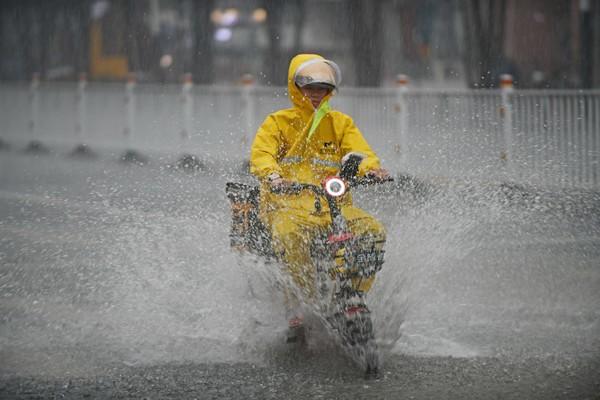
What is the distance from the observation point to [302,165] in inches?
243

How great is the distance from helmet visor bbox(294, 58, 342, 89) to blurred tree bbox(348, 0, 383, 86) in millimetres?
19575

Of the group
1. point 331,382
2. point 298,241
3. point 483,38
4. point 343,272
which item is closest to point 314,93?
point 298,241

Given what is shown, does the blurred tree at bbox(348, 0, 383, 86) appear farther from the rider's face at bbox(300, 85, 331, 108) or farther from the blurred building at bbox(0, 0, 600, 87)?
the rider's face at bbox(300, 85, 331, 108)

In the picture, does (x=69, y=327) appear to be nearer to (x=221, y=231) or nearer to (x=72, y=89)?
(x=221, y=231)

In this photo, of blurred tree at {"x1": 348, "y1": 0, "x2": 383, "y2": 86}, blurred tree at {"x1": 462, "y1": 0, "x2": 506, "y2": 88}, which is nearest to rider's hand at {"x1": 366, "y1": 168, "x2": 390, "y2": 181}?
blurred tree at {"x1": 462, "y1": 0, "x2": 506, "y2": 88}

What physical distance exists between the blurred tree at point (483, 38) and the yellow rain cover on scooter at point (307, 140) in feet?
63.0

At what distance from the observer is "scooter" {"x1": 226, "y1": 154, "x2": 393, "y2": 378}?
5.48 meters

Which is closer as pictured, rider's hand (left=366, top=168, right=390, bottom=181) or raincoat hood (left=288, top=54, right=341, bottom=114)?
rider's hand (left=366, top=168, right=390, bottom=181)

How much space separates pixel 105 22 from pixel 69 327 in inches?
1153

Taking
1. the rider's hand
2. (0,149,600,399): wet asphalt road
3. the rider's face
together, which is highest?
the rider's face

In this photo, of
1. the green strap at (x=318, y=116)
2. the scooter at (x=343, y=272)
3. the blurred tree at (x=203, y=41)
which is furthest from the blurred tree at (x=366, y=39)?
the scooter at (x=343, y=272)

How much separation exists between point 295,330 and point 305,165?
0.93 m

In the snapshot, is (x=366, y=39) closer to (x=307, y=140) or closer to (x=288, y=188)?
(x=307, y=140)

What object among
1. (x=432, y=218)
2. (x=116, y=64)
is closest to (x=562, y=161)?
(x=432, y=218)
